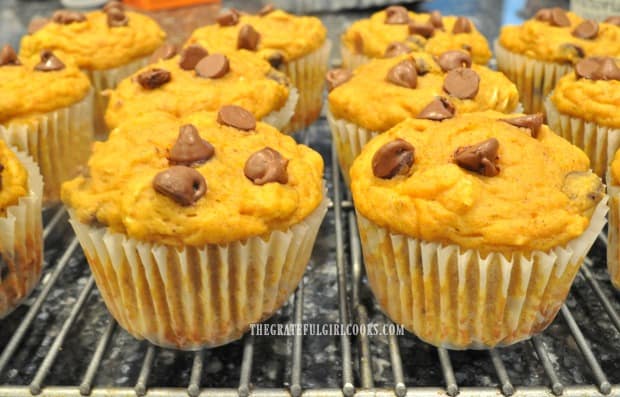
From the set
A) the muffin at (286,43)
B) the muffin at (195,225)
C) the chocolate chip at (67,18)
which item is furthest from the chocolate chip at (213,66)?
the chocolate chip at (67,18)

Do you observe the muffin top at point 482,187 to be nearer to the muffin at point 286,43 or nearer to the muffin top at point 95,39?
the muffin at point 286,43

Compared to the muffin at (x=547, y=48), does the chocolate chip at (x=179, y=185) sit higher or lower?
higher

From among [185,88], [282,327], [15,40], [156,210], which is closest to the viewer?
[156,210]

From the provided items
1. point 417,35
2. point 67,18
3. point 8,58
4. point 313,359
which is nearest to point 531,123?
point 313,359

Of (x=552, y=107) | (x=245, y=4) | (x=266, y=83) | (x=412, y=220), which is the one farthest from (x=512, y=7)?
(x=412, y=220)

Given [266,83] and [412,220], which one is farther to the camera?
[266,83]

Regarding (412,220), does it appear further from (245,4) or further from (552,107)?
(245,4)

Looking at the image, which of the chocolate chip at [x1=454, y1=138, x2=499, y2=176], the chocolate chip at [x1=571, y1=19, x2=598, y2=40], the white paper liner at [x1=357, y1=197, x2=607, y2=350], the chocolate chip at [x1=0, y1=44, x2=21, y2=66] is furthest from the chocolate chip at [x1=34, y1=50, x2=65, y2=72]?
the chocolate chip at [x1=571, y1=19, x2=598, y2=40]
